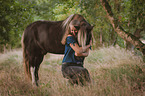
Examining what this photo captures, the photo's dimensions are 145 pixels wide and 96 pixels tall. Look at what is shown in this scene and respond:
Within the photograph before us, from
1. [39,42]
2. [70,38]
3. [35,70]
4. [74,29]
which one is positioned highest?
[74,29]

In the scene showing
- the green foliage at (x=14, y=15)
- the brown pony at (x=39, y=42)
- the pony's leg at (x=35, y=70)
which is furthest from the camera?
the green foliage at (x=14, y=15)

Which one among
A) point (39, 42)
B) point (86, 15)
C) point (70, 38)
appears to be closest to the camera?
point (70, 38)

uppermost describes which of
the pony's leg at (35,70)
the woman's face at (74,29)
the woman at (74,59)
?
the woman's face at (74,29)

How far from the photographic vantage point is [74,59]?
3246 millimetres

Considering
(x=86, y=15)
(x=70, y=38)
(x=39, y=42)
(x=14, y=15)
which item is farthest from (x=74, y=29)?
(x=14, y=15)

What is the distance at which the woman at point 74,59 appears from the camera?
118 inches

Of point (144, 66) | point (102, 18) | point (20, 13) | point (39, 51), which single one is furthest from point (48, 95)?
point (102, 18)

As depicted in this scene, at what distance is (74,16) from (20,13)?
4.47 meters

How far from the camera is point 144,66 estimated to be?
4098 millimetres

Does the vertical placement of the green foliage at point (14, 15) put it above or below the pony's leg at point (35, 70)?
above

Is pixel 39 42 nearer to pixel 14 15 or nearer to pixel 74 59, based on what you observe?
pixel 74 59

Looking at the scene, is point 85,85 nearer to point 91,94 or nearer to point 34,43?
point 91,94

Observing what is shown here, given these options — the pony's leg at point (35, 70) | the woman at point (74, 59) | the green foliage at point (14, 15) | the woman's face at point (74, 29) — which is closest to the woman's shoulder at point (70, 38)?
the woman at point (74, 59)

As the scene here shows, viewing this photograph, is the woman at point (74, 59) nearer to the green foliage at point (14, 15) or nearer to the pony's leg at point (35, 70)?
the pony's leg at point (35, 70)
